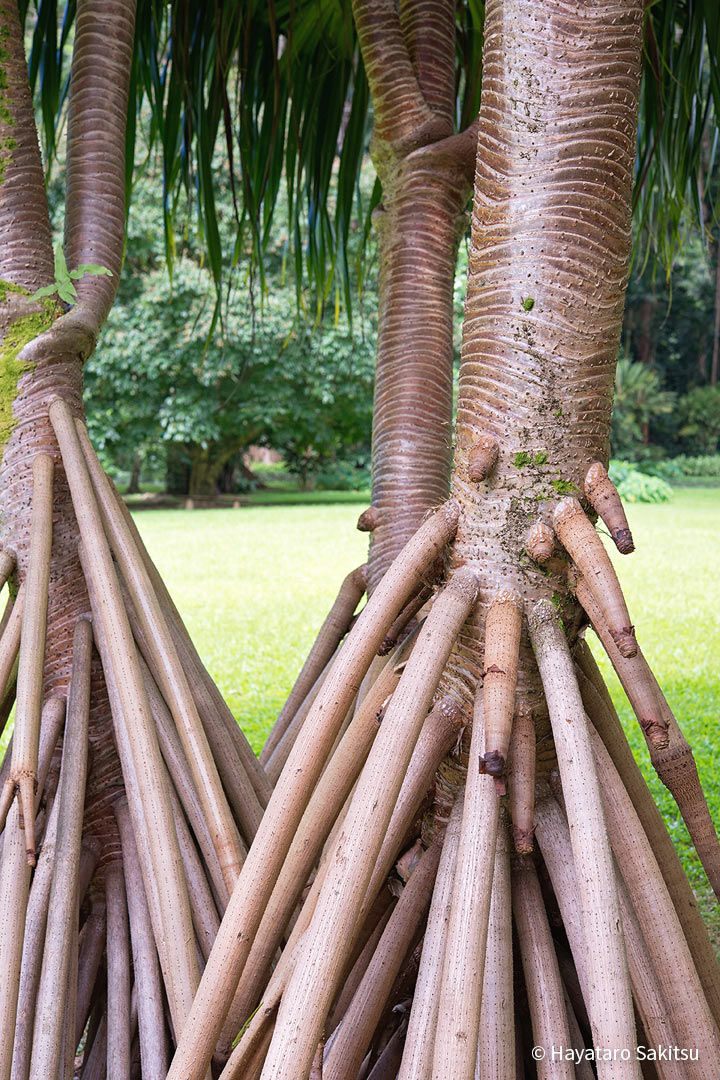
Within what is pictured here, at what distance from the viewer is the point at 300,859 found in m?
1.28

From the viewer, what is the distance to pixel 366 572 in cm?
238

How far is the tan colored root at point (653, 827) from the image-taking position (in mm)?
1329

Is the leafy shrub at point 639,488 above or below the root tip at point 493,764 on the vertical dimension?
below

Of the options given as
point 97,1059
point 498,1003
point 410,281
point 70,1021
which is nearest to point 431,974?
point 498,1003

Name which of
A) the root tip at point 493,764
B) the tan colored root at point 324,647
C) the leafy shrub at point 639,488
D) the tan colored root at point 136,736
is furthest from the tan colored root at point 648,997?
the leafy shrub at point 639,488

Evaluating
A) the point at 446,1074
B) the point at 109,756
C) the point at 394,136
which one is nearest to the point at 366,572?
the point at 109,756

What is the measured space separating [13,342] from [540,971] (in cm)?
152

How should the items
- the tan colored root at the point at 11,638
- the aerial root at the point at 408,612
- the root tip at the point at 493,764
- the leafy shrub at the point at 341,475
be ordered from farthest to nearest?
the leafy shrub at the point at 341,475 < the tan colored root at the point at 11,638 < the aerial root at the point at 408,612 < the root tip at the point at 493,764

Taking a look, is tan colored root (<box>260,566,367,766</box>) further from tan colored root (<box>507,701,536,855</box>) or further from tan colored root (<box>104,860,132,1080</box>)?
tan colored root (<box>507,701,536,855</box>)

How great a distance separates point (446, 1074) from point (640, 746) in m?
3.85

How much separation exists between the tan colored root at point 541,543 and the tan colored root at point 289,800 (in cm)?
12

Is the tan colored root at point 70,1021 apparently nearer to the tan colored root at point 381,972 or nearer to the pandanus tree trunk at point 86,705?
the pandanus tree trunk at point 86,705

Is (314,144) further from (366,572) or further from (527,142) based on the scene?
(527,142)

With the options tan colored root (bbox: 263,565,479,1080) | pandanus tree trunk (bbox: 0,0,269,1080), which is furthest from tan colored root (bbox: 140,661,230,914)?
tan colored root (bbox: 263,565,479,1080)
